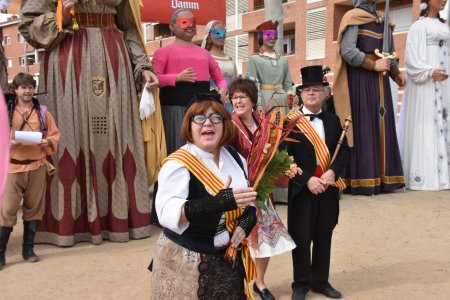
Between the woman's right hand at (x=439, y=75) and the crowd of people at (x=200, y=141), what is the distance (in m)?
0.02

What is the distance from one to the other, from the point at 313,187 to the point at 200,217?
3.96 ft

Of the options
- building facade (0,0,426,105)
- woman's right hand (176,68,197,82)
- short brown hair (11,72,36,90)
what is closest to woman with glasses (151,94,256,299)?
short brown hair (11,72,36,90)

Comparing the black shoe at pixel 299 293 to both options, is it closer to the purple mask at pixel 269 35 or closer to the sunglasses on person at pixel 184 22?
the sunglasses on person at pixel 184 22

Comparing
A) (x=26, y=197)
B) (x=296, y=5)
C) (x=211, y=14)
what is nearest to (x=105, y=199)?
(x=26, y=197)

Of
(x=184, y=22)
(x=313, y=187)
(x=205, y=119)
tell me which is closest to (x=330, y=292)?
(x=313, y=187)

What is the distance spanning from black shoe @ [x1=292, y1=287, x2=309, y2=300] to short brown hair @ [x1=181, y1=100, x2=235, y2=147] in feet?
4.48

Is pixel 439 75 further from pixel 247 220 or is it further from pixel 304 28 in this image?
pixel 304 28

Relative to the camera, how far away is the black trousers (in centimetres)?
322

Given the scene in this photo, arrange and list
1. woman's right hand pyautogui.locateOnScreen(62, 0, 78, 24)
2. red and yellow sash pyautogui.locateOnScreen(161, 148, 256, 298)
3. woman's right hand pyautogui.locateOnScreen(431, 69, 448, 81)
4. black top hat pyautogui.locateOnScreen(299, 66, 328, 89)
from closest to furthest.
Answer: red and yellow sash pyautogui.locateOnScreen(161, 148, 256, 298), black top hat pyautogui.locateOnScreen(299, 66, 328, 89), woman's right hand pyautogui.locateOnScreen(62, 0, 78, 24), woman's right hand pyautogui.locateOnScreen(431, 69, 448, 81)

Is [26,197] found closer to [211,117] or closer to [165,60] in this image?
[165,60]

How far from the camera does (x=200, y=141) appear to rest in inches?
88.5

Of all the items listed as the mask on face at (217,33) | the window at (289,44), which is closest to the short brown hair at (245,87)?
the mask on face at (217,33)

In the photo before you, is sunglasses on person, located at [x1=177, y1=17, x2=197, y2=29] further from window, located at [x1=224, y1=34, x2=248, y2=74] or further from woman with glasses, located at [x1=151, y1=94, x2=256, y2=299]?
window, located at [x1=224, y1=34, x2=248, y2=74]

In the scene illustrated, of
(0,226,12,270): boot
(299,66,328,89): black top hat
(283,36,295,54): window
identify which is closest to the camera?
(299,66,328,89): black top hat
